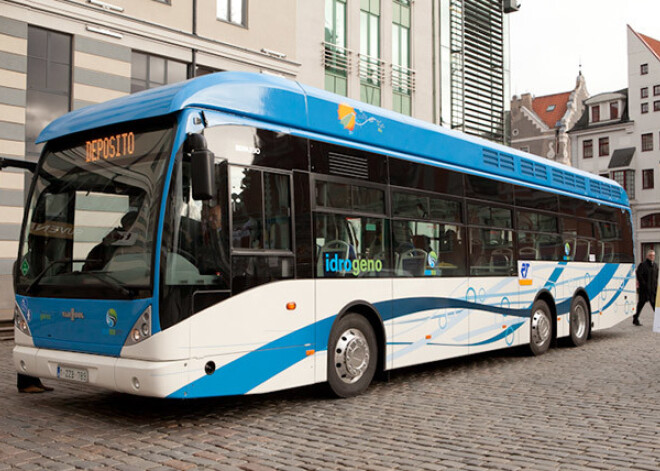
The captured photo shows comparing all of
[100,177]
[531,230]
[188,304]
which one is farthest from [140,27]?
[188,304]

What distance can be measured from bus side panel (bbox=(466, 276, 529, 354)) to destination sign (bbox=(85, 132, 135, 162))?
5423mm

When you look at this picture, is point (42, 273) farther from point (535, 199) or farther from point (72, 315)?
point (535, 199)

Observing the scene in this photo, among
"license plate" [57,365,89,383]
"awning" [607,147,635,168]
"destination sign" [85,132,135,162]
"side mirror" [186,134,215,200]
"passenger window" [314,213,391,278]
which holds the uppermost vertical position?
"awning" [607,147,635,168]

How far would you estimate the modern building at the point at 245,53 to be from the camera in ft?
53.5

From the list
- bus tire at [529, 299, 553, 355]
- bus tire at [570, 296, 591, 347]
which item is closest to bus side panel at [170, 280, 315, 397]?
bus tire at [529, 299, 553, 355]

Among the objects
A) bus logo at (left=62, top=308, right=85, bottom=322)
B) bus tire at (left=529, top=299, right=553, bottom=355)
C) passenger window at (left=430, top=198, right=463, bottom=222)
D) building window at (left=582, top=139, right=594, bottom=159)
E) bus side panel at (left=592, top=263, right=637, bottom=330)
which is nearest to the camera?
bus logo at (left=62, top=308, right=85, bottom=322)

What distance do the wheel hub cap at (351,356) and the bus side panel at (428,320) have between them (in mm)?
564

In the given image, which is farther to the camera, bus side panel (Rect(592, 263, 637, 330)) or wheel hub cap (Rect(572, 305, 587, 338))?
bus side panel (Rect(592, 263, 637, 330))

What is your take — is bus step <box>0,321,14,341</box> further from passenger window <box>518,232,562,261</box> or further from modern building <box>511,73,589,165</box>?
modern building <box>511,73,589,165</box>

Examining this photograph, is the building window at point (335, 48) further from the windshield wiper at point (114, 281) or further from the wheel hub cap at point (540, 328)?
the windshield wiper at point (114, 281)

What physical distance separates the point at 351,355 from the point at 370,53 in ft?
64.3

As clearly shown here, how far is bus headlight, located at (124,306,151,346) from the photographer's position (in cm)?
630

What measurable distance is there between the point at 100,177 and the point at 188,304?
1.57 metres

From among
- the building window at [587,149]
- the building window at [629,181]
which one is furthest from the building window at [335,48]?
the building window at [587,149]
